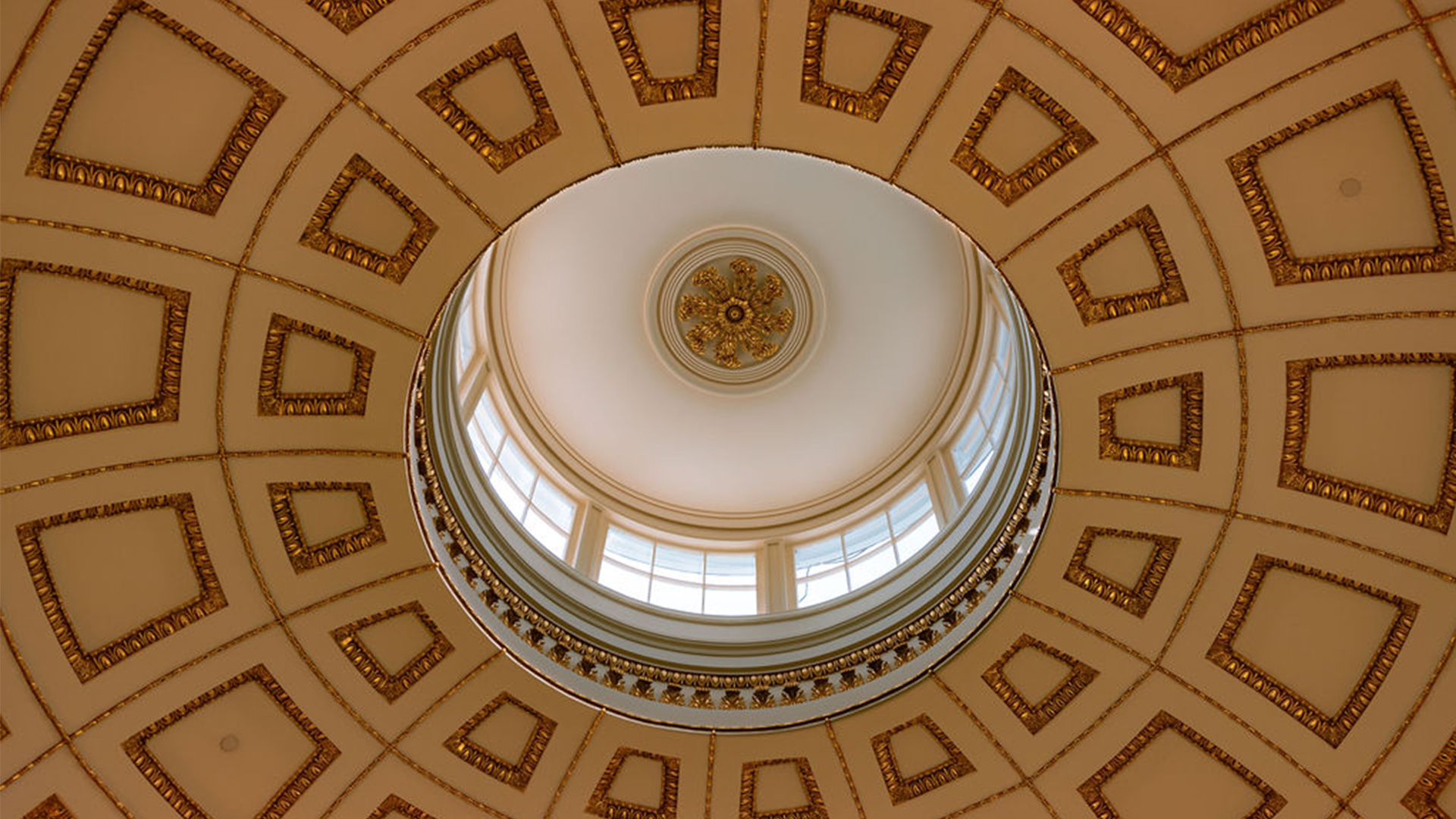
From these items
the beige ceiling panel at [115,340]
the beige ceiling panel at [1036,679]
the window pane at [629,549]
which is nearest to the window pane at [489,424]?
the window pane at [629,549]

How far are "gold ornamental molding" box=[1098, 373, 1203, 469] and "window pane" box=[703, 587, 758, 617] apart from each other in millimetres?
6905

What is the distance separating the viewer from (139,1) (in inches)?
422

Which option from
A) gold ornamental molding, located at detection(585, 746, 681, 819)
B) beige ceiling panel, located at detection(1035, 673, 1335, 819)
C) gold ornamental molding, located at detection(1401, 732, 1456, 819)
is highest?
gold ornamental molding, located at detection(585, 746, 681, 819)

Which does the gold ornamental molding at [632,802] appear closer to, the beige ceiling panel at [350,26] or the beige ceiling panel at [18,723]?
the beige ceiling panel at [18,723]

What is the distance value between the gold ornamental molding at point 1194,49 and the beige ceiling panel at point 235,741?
12.4 metres

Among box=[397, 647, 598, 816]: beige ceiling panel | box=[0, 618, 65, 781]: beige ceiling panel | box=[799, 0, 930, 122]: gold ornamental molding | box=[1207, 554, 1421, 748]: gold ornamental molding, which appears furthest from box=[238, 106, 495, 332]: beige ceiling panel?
box=[1207, 554, 1421, 748]: gold ornamental molding

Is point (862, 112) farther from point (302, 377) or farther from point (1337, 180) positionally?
point (302, 377)

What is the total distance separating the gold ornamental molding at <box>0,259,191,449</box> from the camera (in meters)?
11.9

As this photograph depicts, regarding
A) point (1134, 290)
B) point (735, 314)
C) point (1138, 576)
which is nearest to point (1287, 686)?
point (1138, 576)

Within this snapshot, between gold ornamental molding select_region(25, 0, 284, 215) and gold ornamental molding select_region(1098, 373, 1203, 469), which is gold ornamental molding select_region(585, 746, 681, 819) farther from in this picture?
gold ornamental molding select_region(25, 0, 284, 215)

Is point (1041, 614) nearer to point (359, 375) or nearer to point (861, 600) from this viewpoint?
point (861, 600)

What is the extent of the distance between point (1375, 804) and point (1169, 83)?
9.53 m

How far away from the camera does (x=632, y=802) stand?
15.9m

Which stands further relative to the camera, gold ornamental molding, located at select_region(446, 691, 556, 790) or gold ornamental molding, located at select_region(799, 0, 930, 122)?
gold ornamental molding, located at select_region(446, 691, 556, 790)
